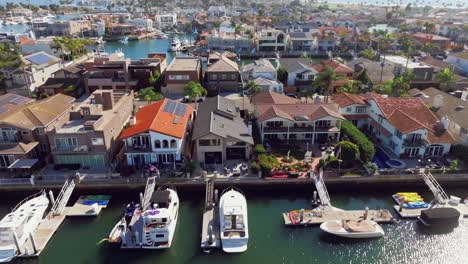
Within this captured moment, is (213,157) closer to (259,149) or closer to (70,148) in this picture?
(259,149)

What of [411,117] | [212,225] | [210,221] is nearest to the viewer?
[212,225]

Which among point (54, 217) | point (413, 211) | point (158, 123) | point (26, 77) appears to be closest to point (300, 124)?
point (413, 211)

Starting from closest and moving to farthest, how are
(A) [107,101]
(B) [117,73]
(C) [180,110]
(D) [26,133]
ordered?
(D) [26,133] → (A) [107,101] → (C) [180,110] → (B) [117,73]

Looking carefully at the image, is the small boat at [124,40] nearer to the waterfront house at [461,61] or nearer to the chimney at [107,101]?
the chimney at [107,101]

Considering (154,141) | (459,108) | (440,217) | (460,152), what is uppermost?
(459,108)

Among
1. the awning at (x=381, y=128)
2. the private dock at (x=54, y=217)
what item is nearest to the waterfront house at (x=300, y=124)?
the awning at (x=381, y=128)

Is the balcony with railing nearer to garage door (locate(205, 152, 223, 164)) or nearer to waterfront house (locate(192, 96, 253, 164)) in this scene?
waterfront house (locate(192, 96, 253, 164))

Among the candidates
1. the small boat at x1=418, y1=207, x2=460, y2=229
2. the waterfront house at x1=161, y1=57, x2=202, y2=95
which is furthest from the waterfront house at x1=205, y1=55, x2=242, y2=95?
the small boat at x1=418, y1=207, x2=460, y2=229
